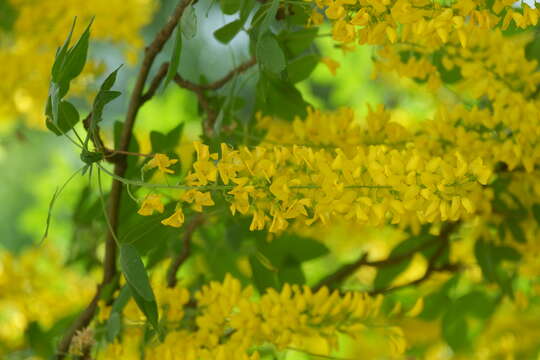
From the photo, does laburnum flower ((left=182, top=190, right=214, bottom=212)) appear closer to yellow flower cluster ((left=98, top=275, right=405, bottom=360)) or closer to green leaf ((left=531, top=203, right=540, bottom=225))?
yellow flower cluster ((left=98, top=275, right=405, bottom=360))

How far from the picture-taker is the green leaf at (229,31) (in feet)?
1.49

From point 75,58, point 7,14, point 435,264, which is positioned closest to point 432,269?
point 435,264

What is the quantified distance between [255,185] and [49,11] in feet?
1.50

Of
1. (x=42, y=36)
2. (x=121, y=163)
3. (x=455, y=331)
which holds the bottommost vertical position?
(x=455, y=331)

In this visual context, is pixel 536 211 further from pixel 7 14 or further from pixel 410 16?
pixel 7 14

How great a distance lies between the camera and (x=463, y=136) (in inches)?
17.4

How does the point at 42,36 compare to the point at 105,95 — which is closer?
the point at 105,95

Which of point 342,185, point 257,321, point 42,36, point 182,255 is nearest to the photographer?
point 342,185

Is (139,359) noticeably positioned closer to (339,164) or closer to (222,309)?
(222,309)

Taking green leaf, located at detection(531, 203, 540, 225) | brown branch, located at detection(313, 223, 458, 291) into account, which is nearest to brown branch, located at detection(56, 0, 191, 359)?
brown branch, located at detection(313, 223, 458, 291)

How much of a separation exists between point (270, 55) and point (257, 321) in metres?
0.14

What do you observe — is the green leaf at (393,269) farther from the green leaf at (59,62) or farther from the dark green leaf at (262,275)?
the green leaf at (59,62)

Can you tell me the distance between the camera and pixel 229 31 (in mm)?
458

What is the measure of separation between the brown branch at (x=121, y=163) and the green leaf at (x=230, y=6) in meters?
0.04
